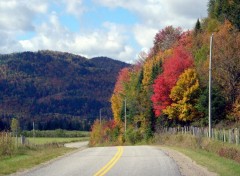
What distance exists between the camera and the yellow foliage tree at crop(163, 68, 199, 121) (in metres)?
57.9

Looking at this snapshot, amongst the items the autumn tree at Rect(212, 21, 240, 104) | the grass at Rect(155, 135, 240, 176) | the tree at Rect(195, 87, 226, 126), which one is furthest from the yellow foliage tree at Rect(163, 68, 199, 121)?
the grass at Rect(155, 135, 240, 176)

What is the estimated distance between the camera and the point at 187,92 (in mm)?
57938

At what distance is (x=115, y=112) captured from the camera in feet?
349

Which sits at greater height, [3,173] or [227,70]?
[227,70]

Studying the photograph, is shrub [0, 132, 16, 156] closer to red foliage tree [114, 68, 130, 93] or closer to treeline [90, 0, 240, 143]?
treeline [90, 0, 240, 143]

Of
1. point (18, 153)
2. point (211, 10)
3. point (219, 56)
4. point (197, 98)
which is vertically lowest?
point (18, 153)

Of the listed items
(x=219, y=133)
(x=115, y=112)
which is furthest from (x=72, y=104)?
(x=219, y=133)

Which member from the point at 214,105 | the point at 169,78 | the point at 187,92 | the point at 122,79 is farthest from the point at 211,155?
the point at 122,79

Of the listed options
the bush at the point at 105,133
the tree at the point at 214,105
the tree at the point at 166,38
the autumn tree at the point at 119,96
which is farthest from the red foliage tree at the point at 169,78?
the tree at the point at 166,38

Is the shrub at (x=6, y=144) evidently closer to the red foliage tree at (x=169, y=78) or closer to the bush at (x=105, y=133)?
the red foliage tree at (x=169, y=78)

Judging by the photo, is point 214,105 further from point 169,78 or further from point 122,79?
point 122,79

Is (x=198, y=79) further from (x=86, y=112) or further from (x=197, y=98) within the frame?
(x=86, y=112)

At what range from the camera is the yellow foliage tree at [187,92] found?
57.9 m

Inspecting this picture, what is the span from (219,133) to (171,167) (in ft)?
54.0
